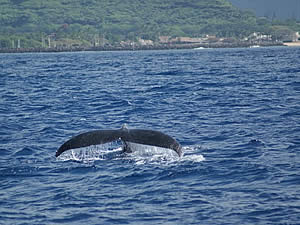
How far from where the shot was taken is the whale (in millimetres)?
10414

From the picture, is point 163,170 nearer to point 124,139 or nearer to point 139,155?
point 124,139

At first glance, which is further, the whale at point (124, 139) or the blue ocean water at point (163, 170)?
the whale at point (124, 139)

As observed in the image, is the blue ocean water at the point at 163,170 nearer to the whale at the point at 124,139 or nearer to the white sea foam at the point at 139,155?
the white sea foam at the point at 139,155

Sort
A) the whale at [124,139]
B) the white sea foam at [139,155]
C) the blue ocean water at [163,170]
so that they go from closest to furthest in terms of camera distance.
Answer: the blue ocean water at [163,170]
the whale at [124,139]
the white sea foam at [139,155]

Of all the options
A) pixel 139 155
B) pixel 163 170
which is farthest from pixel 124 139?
pixel 139 155

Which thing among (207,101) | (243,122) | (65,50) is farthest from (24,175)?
(65,50)

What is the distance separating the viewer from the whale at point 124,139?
410 inches

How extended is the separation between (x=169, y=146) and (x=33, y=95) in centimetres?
1793

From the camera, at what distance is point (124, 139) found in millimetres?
10891

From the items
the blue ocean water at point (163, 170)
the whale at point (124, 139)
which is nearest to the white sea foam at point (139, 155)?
the blue ocean water at point (163, 170)

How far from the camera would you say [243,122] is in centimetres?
1645

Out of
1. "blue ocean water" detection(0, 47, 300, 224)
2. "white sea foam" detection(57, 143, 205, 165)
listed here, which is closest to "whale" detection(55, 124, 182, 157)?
"blue ocean water" detection(0, 47, 300, 224)

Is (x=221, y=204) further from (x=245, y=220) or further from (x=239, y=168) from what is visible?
(x=239, y=168)

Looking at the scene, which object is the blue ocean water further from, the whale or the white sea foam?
the whale
